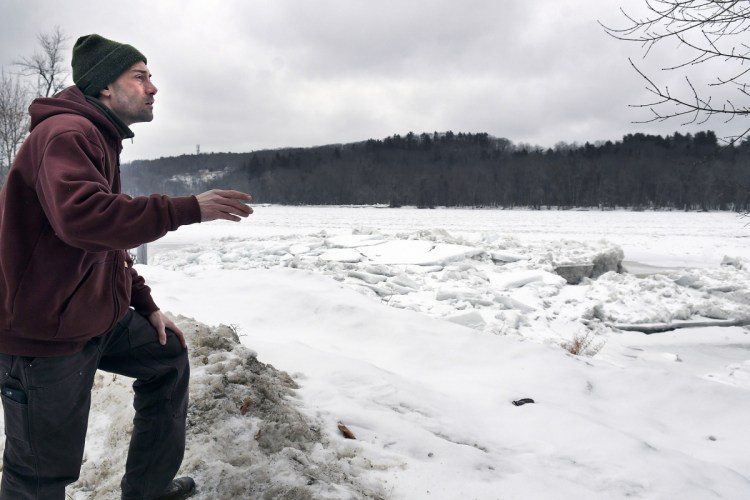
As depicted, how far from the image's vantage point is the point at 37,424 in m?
1.61

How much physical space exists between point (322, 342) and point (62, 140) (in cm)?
409

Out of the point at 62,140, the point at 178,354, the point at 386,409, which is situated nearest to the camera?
the point at 62,140

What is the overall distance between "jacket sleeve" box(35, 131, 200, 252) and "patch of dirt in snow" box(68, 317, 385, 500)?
139cm

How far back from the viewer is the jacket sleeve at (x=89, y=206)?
1438 millimetres

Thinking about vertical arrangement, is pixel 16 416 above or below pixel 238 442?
above

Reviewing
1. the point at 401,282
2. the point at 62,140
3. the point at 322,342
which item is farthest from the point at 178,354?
the point at 401,282

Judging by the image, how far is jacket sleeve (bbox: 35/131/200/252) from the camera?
144cm

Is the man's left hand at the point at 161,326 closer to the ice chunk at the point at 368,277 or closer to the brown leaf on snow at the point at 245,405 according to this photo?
the brown leaf on snow at the point at 245,405

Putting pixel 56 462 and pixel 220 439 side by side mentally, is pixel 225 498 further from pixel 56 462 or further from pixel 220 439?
pixel 56 462

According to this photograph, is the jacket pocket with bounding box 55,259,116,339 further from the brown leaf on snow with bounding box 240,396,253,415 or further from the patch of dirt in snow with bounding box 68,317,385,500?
the brown leaf on snow with bounding box 240,396,253,415

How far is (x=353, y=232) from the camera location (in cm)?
1547

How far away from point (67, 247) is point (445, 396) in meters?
3.06

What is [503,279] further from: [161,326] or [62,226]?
[62,226]

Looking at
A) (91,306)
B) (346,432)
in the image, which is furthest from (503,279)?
(91,306)
